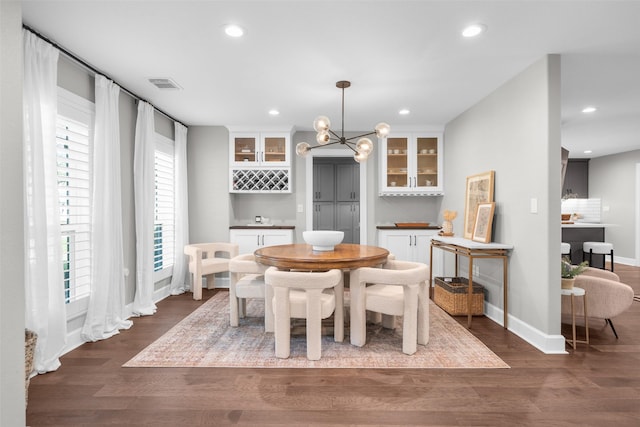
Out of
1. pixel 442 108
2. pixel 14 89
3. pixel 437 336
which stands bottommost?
pixel 437 336

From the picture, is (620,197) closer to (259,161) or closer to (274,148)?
(274,148)

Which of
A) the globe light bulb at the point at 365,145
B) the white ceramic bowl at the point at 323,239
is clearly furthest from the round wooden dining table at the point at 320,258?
the globe light bulb at the point at 365,145

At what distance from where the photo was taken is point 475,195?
4207mm

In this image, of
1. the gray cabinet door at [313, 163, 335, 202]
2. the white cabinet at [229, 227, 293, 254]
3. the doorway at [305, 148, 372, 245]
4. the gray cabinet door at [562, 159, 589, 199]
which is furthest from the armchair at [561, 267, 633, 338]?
the gray cabinet door at [562, 159, 589, 199]

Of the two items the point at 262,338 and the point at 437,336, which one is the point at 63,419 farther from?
the point at 437,336

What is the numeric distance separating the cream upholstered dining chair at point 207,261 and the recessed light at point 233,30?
2.92 metres

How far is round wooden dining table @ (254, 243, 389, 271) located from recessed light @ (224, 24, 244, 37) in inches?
69.6

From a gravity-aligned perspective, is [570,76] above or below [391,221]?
above

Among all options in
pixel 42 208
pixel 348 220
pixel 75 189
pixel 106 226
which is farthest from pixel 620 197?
pixel 42 208

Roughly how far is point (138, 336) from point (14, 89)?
8.10 ft

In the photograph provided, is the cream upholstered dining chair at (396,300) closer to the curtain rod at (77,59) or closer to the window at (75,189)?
the window at (75,189)

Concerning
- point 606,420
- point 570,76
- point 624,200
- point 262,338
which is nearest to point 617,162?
point 624,200

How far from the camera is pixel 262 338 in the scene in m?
3.17

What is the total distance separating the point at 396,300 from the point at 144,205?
117 inches
